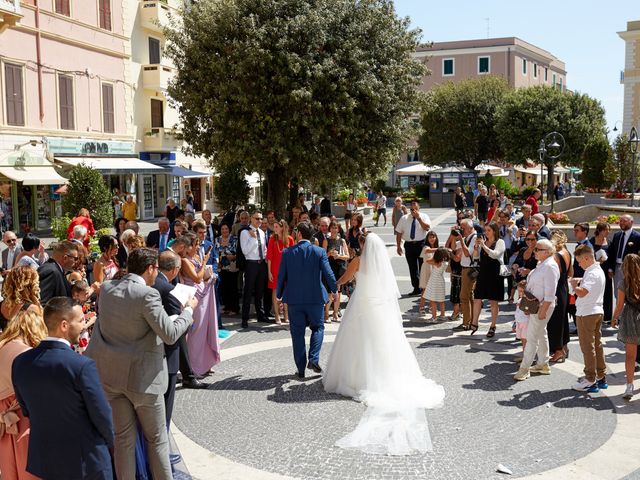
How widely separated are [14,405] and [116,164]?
27104mm

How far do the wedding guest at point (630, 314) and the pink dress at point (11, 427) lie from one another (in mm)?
5944

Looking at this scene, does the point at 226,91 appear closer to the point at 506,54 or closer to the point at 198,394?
the point at 198,394

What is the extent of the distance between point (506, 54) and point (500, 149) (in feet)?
58.6

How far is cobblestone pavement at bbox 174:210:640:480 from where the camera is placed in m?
5.61

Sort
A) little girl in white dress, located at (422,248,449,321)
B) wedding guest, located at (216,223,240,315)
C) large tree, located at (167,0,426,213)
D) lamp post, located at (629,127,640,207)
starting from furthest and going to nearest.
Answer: lamp post, located at (629,127,640,207)
large tree, located at (167,0,426,213)
wedding guest, located at (216,223,240,315)
little girl in white dress, located at (422,248,449,321)

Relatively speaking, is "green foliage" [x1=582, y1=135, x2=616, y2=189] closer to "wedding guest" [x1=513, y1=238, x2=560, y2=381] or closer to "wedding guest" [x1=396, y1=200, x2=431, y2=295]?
"wedding guest" [x1=396, y1=200, x2=431, y2=295]

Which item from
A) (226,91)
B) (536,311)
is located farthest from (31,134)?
(536,311)

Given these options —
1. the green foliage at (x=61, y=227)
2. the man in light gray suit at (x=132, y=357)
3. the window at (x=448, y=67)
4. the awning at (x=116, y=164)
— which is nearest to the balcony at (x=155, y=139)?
the awning at (x=116, y=164)

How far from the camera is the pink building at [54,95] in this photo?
980 inches

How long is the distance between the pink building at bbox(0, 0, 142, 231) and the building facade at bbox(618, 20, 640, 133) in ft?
128

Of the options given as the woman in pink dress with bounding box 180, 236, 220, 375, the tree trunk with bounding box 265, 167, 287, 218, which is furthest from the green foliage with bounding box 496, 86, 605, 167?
the woman in pink dress with bounding box 180, 236, 220, 375

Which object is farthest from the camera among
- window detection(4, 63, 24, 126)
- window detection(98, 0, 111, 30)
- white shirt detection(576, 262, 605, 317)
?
window detection(98, 0, 111, 30)

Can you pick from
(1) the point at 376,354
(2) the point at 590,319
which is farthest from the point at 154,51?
(2) the point at 590,319

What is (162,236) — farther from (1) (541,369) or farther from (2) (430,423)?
(1) (541,369)
